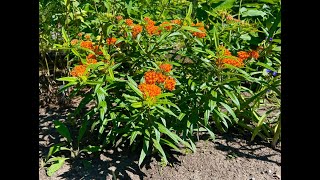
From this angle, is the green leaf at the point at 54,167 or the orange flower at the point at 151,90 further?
the green leaf at the point at 54,167

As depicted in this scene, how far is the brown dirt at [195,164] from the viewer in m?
2.31

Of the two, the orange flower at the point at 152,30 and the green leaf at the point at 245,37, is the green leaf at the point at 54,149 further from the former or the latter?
the green leaf at the point at 245,37

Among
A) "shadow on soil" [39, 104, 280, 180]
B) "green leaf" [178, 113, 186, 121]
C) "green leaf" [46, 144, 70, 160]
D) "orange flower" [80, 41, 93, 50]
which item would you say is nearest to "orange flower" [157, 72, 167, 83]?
"green leaf" [178, 113, 186, 121]

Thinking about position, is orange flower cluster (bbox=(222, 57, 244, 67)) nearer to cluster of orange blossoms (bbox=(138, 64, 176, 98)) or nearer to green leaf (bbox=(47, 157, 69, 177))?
cluster of orange blossoms (bbox=(138, 64, 176, 98))

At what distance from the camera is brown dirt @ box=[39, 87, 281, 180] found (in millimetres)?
2312

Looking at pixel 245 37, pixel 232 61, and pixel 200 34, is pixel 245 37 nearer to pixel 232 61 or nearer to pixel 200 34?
pixel 200 34

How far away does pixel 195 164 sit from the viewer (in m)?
2.40

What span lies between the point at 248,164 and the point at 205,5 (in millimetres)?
1142

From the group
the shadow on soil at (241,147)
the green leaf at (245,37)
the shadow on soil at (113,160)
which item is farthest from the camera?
the green leaf at (245,37)

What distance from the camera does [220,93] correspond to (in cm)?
219

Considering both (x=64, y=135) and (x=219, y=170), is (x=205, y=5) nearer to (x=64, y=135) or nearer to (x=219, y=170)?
(x=219, y=170)

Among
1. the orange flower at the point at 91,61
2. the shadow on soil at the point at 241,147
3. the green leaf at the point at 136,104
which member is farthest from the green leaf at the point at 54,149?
the shadow on soil at the point at 241,147

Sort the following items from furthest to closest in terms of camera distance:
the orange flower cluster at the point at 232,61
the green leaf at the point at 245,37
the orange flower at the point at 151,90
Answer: the green leaf at the point at 245,37
the orange flower cluster at the point at 232,61
the orange flower at the point at 151,90
